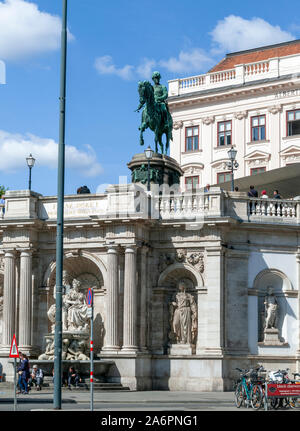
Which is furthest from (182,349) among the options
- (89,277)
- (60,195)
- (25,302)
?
(60,195)

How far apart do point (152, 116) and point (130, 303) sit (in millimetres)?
10565

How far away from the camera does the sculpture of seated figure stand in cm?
3934

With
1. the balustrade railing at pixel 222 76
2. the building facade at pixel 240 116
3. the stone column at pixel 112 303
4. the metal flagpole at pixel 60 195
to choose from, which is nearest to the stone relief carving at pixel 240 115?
the building facade at pixel 240 116

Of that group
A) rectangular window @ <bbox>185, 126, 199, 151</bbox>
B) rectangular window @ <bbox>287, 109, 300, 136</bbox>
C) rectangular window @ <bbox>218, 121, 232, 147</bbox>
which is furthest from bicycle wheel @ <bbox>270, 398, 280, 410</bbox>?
rectangular window @ <bbox>185, 126, 199, 151</bbox>

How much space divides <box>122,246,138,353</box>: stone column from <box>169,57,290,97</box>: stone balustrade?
31.9 meters

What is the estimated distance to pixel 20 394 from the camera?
111 feet

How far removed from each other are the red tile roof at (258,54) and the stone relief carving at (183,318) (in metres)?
35.3

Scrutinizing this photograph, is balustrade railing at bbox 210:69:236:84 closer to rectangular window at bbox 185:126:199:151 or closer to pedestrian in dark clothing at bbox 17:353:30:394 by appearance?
rectangular window at bbox 185:126:199:151

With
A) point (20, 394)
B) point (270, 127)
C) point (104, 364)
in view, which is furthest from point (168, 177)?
point (270, 127)

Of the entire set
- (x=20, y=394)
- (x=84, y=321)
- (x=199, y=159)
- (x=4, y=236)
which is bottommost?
(x=20, y=394)

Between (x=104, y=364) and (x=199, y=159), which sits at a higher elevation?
(x=199, y=159)

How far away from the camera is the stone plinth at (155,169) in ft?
144
